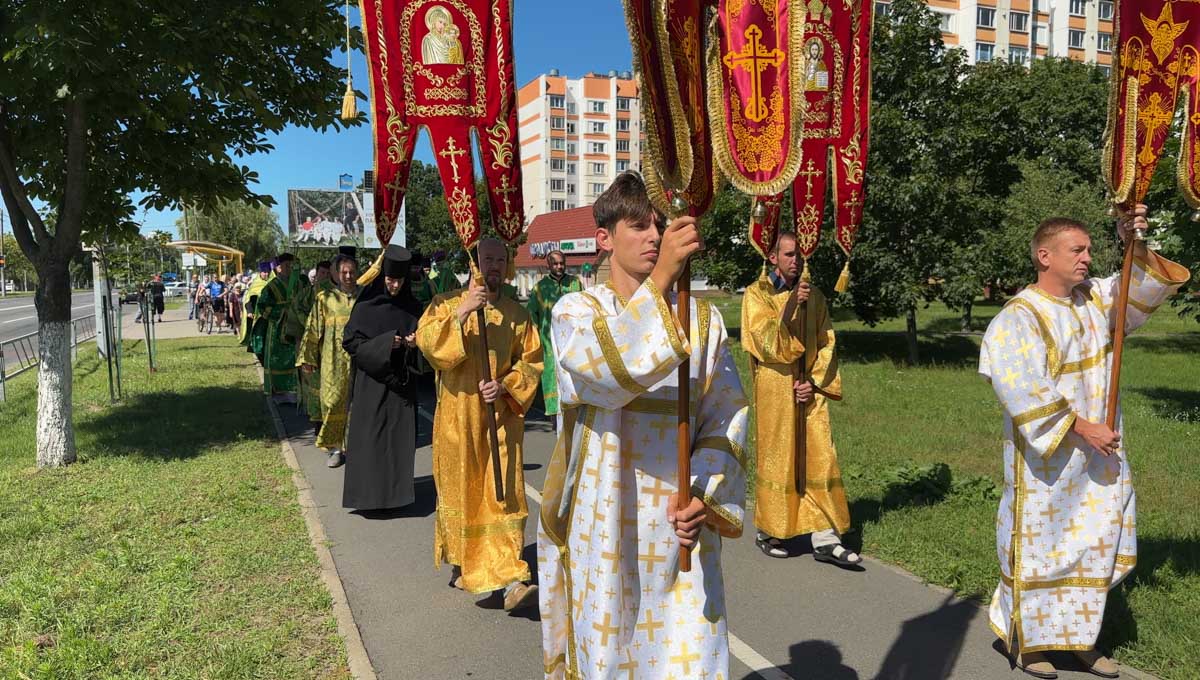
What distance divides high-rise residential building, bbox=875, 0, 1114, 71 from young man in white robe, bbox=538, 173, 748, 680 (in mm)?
58518

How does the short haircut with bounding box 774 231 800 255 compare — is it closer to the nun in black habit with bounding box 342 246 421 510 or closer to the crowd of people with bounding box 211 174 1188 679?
the crowd of people with bounding box 211 174 1188 679

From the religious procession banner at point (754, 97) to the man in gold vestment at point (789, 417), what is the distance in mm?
2979

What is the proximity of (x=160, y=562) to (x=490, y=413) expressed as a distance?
2582 mm

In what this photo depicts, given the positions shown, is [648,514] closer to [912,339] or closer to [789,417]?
[789,417]

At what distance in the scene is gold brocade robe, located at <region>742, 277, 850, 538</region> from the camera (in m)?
5.59

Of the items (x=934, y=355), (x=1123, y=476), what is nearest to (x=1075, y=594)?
(x=1123, y=476)

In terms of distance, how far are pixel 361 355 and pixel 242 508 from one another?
1675mm

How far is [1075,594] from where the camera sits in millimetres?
3922

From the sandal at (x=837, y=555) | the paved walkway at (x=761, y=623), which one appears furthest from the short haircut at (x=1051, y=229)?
the sandal at (x=837, y=555)

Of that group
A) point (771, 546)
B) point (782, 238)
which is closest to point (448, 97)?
point (782, 238)

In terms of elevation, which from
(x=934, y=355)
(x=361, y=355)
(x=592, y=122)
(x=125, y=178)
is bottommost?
(x=934, y=355)

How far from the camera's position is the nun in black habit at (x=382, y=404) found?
6496 mm

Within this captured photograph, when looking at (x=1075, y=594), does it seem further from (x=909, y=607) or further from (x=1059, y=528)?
(x=909, y=607)

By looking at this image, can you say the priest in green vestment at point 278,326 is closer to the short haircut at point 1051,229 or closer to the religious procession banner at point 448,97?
the religious procession banner at point 448,97
